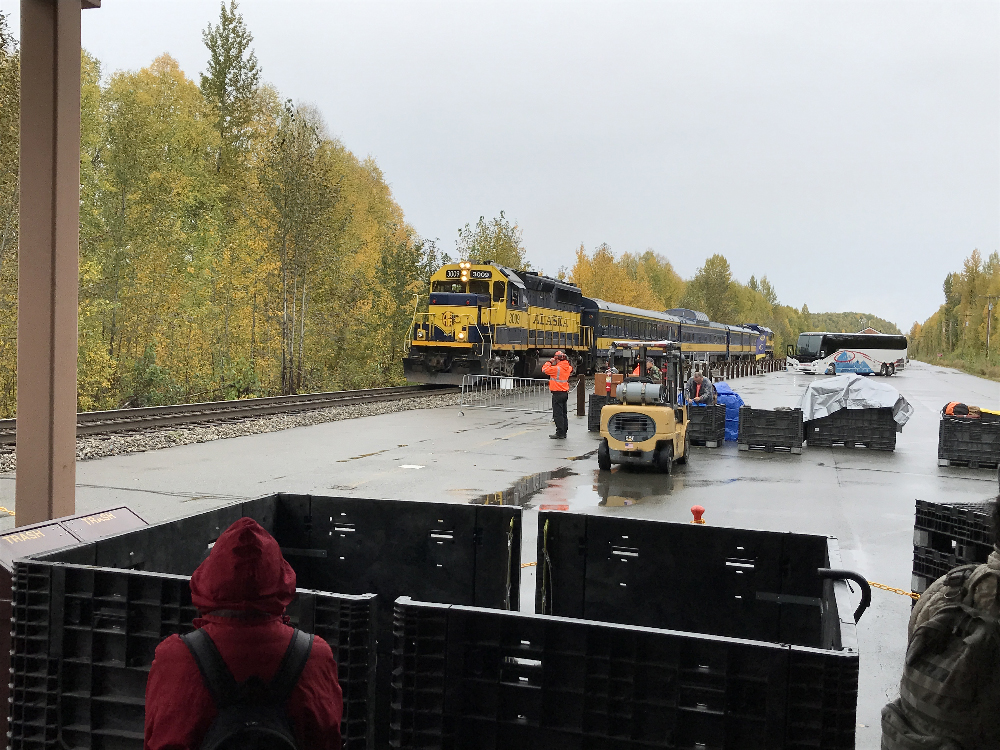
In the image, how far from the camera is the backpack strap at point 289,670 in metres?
2.10

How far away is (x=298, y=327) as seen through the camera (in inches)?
1412

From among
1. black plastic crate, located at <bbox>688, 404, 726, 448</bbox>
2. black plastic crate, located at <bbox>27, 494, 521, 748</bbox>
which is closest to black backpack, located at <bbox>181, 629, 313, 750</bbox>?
black plastic crate, located at <bbox>27, 494, 521, 748</bbox>

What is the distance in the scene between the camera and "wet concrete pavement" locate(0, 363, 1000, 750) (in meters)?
9.17

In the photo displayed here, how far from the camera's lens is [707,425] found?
17656 millimetres

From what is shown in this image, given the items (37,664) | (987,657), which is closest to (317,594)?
(37,664)

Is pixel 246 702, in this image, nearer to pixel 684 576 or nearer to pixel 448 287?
pixel 684 576

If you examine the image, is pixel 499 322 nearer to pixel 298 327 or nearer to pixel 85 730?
pixel 298 327

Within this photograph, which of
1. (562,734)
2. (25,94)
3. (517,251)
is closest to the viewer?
(562,734)

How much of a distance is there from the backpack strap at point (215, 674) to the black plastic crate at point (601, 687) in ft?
2.36

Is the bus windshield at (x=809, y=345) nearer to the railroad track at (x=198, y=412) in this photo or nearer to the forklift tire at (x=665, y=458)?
the railroad track at (x=198, y=412)

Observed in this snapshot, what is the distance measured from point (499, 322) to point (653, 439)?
1669cm

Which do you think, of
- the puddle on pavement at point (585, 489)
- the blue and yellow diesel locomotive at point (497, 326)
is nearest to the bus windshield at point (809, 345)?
the blue and yellow diesel locomotive at point (497, 326)

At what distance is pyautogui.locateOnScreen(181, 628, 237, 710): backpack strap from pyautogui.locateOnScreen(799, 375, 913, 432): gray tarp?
17209 mm

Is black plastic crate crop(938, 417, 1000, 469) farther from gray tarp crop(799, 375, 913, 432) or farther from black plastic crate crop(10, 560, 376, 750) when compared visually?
black plastic crate crop(10, 560, 376, 750)
